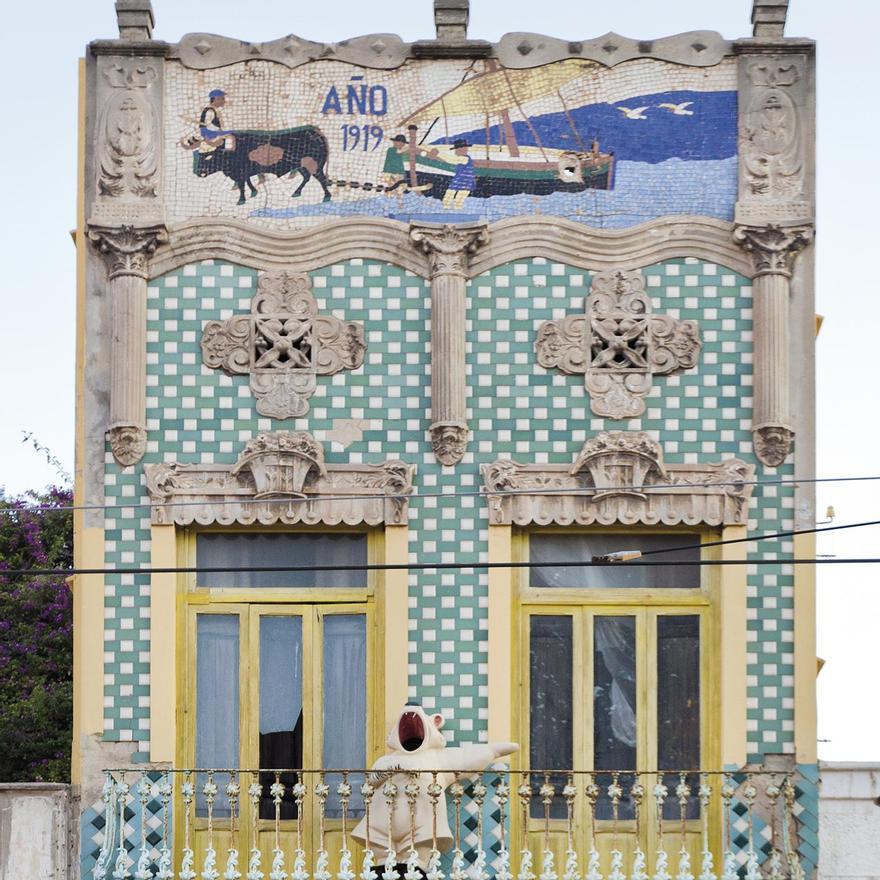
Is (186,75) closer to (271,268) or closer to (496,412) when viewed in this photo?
(271,268)

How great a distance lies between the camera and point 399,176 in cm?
1906

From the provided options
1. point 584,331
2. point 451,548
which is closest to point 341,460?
point 451,548

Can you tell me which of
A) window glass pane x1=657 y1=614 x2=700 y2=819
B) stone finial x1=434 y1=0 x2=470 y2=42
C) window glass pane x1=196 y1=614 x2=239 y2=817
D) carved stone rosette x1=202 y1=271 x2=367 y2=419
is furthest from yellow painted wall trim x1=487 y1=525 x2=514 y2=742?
stone finial x1=434 y1=0 x2=470 y2=42

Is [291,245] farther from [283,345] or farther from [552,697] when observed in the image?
[552,697]

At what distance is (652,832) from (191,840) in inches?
148

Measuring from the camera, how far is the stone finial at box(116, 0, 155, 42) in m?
19.2

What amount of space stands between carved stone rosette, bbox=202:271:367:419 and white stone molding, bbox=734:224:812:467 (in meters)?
3.31

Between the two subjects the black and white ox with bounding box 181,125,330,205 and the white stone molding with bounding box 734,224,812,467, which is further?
the black and white ox with bounding box 181,125,330,205

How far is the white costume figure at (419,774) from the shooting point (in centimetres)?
1759

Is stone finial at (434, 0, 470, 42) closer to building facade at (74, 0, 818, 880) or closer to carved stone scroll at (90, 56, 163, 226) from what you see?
building facade at (74, 0, 818, 880)

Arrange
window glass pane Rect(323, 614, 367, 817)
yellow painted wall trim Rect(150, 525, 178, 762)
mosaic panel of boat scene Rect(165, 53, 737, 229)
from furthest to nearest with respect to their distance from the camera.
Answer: mosaic panel of boat scene Rect(165, 53, 737, 229)
window glass pane Rect(323, 614, 367, 817)
yellow painted wall trim Rect(150, 525, 178, 762)

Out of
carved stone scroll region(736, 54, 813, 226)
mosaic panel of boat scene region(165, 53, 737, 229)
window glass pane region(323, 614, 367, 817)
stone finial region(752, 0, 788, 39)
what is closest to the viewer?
window glass pane region(323, 614, 367, 817)

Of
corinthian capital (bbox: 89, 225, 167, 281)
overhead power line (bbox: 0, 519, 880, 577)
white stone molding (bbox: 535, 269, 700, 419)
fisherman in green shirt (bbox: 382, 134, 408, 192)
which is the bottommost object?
overhead power line (bbox: 0, 519, 880, 577)

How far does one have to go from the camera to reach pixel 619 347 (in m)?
18.7
